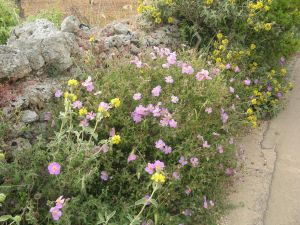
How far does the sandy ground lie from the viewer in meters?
3.60

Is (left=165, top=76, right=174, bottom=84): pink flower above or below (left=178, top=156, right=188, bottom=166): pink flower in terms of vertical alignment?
above

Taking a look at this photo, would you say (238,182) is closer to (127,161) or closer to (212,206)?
(212,206)

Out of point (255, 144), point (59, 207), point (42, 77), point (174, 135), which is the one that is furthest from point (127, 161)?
point (255, 144)

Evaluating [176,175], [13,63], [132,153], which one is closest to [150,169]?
[132,153]

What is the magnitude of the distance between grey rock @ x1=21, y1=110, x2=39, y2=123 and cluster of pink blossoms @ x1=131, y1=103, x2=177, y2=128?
82 cm

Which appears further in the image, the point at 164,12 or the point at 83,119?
the point at 164,12

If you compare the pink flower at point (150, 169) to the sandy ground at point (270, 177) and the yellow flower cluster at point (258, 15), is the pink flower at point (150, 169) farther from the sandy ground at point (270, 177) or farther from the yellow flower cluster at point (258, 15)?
the yellow flower cluster at point (258, 15)

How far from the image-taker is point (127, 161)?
3.20 metres

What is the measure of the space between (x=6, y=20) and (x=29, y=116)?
2.73 meters

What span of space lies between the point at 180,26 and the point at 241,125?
1.57 meters

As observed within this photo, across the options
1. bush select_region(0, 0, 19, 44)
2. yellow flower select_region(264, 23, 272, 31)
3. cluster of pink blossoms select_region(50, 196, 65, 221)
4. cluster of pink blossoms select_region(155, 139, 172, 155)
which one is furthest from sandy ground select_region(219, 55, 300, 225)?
bush select_region(0, 0, 19, 44)

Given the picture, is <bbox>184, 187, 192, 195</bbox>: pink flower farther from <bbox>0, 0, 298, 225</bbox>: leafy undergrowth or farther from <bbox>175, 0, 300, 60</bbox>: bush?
<bbox>175, 0, 300, 60</bbox>: bush

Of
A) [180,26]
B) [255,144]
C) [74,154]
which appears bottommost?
[255,144]

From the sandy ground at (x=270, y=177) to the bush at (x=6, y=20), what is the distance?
3030mm
